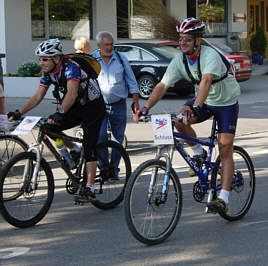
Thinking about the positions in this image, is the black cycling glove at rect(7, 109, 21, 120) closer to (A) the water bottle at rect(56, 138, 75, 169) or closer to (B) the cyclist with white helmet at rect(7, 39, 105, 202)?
(B) the cyclist with white helmet at rect(7, 39, 105, 202)

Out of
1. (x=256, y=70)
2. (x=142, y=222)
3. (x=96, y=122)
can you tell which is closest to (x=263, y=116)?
(x=96, y=122)

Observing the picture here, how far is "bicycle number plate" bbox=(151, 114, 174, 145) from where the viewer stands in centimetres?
525

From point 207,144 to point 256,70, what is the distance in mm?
21236

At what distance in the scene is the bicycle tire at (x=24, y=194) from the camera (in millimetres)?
5668

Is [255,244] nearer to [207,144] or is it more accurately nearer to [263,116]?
[207,144]

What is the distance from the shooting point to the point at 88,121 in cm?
628

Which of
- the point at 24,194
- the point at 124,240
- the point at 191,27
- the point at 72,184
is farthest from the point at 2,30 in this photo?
the point at 124,240

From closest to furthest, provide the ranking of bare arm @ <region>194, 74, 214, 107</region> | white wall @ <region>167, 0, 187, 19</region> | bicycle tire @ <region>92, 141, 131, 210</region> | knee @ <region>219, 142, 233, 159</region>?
1. bare arm @ <region>194, 74, 214, 107</region>
2. knee @ <region>219, 142, 233, 159</region>
3. bicycle tire @ <region>92, 141, 131, 210</region>
4. white wall @ <region>167, 0, 187, 19</region>

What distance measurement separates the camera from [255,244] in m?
5.27

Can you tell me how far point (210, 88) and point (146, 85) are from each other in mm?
11905

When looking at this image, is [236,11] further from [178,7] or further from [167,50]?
[167,50]

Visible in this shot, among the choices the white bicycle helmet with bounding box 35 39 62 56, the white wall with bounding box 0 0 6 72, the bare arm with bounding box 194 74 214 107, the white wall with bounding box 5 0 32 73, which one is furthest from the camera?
the white wall with bounding box 5 0 32 73

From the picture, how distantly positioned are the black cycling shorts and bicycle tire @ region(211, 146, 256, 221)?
3.94ft

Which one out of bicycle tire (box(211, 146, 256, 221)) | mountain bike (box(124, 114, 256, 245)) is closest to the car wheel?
bicycle tire (box(211, 146, 256, 221))
